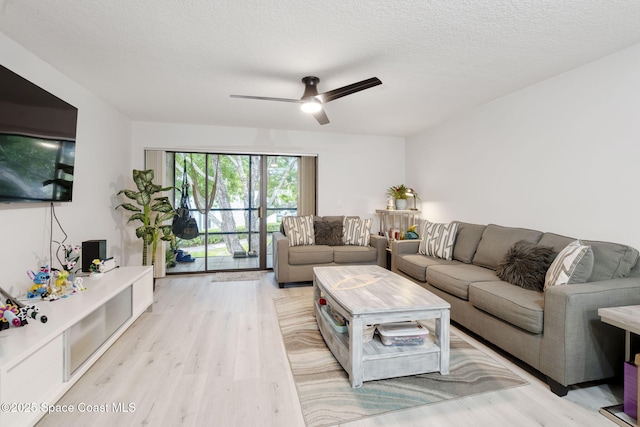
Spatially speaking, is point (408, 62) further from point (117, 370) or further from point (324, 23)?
point (117, 370)

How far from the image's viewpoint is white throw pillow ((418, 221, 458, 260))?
365cm

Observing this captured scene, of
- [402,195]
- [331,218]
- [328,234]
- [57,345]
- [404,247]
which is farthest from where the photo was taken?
[402,195]

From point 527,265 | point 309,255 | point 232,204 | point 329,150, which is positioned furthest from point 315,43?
point 232,204

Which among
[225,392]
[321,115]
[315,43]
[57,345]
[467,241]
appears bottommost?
[225,392]

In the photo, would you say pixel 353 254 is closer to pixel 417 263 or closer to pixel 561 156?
pixel 417 263

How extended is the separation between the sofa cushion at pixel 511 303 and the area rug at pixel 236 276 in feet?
10.6

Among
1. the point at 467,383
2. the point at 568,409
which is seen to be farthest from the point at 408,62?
the point at 568,409

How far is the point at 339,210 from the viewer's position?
213 inches

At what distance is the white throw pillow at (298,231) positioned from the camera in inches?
178

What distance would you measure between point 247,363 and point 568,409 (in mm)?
2062

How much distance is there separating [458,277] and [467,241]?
93cm

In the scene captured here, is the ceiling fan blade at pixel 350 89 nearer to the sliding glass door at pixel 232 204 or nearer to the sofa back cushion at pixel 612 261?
the sofa back cushion at pixel 612 261

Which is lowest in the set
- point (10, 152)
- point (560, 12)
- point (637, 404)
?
point (637, 404)

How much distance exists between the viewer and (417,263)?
350 centimetres
